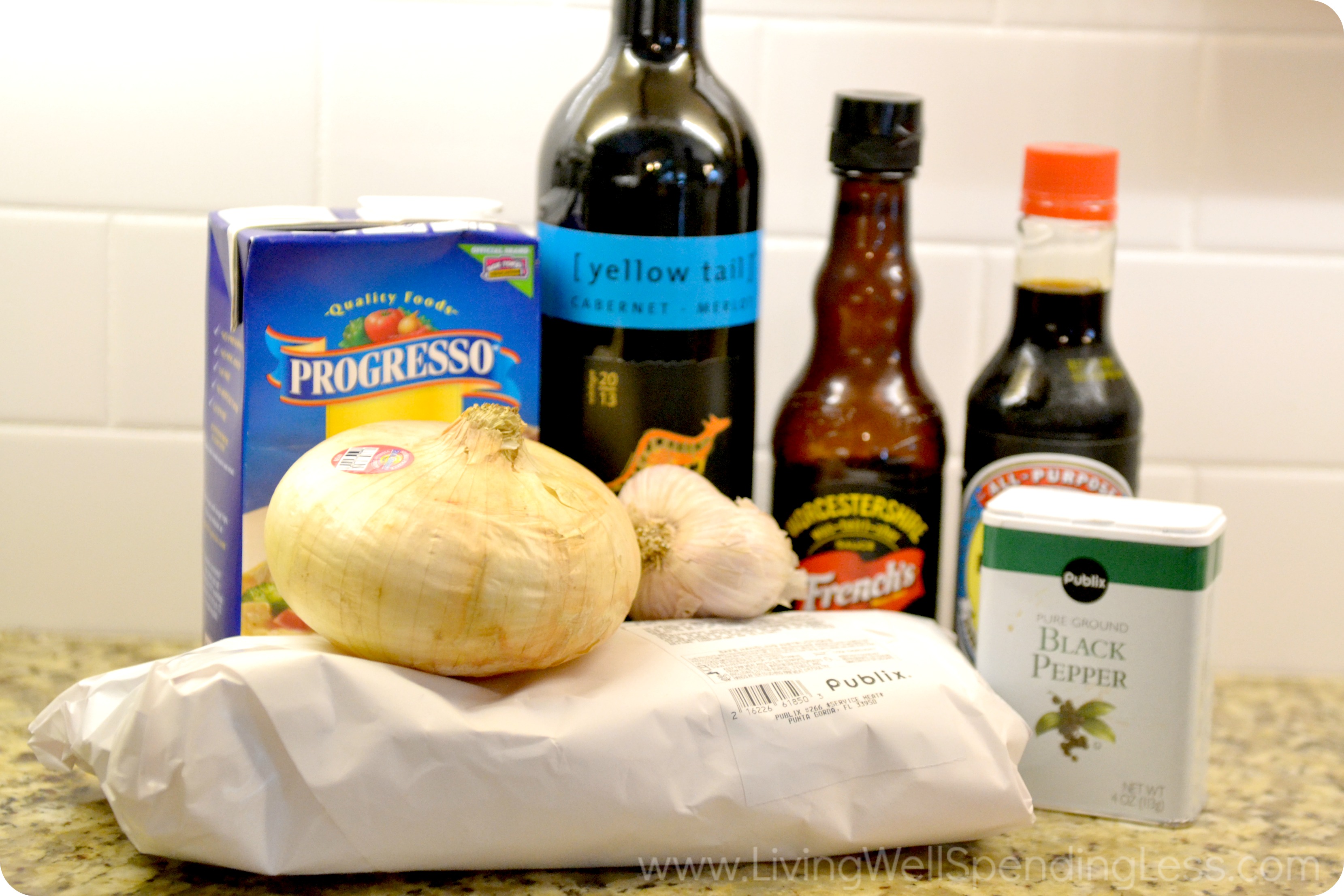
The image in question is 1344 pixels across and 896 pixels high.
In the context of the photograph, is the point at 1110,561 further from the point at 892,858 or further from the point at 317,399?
the point at 317,399

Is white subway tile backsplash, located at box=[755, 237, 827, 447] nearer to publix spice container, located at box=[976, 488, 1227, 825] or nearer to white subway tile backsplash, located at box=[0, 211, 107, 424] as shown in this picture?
publix spice container, located at box=[976, 488, 1227, 825]

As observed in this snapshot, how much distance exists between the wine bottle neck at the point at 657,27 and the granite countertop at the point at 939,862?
1.51 ft

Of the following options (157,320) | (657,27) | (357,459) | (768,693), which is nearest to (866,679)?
(768,693)

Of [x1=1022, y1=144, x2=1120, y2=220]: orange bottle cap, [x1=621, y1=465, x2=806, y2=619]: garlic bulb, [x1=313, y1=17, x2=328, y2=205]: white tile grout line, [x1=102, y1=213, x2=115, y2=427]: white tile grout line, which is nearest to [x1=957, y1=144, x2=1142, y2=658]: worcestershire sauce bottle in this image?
[x1=1022, y1=144, x2=1120, y2=220]: orange bottle cap

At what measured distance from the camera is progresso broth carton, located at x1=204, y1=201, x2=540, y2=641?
676 mm

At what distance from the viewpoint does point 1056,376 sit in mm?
768

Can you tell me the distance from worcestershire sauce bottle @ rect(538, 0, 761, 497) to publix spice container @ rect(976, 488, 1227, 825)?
0.64ft

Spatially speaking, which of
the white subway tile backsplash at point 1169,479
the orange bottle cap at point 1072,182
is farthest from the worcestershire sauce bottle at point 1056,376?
the white subway tile backsplash at point 1169,479

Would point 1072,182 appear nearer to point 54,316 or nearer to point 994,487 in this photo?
point 994,487

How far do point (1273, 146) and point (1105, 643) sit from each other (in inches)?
18.6

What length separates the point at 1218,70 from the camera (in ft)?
3.07

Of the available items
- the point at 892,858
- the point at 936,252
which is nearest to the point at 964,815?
the point at 892,858

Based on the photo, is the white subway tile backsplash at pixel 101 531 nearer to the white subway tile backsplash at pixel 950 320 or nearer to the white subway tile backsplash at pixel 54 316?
the white subway tile backsplash at pixel 54 316

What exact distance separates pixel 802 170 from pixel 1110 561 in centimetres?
42
